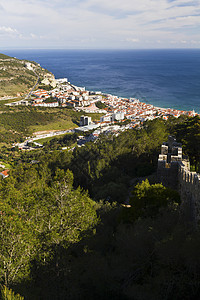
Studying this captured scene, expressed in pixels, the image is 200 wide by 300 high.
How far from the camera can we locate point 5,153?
44.9 m

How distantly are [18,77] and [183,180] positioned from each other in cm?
9734

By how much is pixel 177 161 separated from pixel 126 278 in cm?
582

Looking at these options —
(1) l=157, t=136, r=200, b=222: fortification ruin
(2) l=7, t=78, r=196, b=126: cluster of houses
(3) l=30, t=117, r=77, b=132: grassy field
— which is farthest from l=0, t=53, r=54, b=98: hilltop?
(1) l=157, t=136, r=200, b=222: fortification ruin

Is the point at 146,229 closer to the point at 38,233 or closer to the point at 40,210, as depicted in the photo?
the point at 38,233

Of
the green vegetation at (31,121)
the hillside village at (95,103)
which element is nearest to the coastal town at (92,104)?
the hillside village at (95,103)

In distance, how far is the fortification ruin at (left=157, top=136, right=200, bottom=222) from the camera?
268 inches

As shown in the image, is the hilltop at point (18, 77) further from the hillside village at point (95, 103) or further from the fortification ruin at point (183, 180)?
the fortification ruin at point (183, 180)

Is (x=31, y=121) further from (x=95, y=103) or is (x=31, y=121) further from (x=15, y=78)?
(x=15, y=78)

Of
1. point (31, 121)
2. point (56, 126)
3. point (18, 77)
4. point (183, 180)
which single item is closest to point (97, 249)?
point (183, 180)

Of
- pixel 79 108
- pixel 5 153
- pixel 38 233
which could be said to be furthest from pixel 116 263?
pixel 79 108

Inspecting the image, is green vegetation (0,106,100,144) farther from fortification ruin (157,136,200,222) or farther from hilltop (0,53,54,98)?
fortification ruin (157,136,200,222)

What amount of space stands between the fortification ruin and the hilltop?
260 feet

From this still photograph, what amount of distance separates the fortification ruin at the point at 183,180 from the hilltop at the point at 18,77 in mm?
79181

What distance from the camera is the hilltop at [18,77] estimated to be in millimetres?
82681
